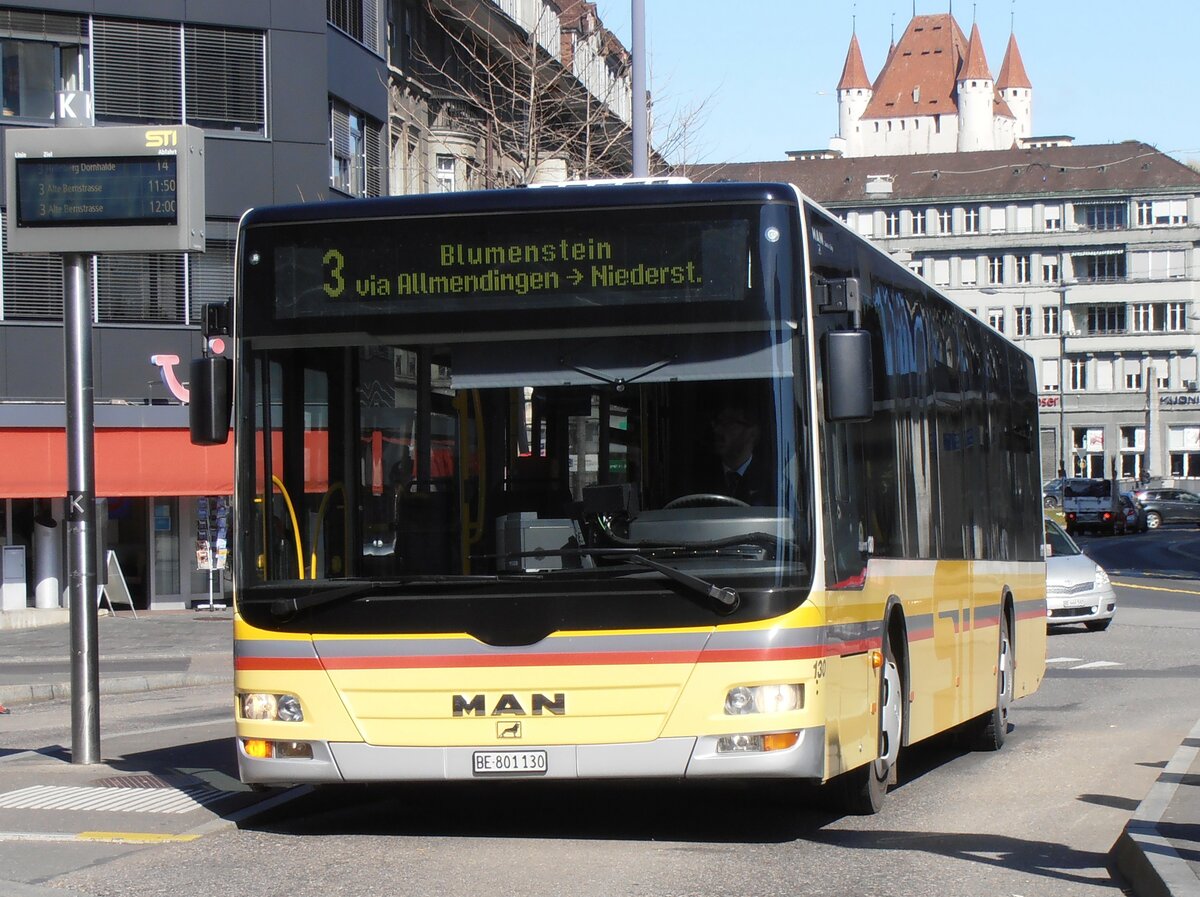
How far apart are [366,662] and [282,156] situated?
26315 mm

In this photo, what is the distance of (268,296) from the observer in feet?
29.1

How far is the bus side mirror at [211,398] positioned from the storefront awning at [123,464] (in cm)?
2304

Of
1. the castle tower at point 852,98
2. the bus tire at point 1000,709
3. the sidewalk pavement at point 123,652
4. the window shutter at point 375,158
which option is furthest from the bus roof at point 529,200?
the castle tower at point 852,98

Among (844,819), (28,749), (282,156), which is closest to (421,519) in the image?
(844,819)

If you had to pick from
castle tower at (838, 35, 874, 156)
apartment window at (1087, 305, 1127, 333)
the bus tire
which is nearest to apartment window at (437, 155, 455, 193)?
the bus tire

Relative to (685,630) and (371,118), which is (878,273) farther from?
(371,118)

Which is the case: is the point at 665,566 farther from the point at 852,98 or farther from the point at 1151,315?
the point at 852,98

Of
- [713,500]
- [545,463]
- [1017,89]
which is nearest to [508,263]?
[545,463]

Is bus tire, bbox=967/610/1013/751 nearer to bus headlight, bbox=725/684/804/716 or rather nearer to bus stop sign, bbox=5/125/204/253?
bus headlight, bbox=725/684/804/716

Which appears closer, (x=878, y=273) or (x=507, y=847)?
(x=507, y=847)

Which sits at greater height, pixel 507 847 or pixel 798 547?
pixel 798 547

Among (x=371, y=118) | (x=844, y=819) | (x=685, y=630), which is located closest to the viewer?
(x=685, y=630)

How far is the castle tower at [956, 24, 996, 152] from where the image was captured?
579ft

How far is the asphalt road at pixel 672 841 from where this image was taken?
7.73 meters
